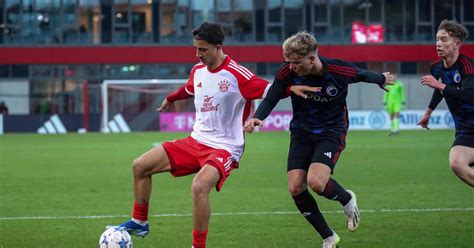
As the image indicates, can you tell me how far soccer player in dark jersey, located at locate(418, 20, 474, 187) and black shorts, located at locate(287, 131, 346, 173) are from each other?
148 centimetres

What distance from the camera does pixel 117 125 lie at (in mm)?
41438

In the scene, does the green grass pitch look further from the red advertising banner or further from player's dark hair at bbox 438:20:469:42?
the red advertising banner

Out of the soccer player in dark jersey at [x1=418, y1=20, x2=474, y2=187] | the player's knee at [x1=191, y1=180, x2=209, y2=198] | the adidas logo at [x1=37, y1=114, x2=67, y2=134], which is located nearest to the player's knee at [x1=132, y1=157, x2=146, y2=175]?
the player's knee at [x1=191, y1=180, x2=209, y2=198]

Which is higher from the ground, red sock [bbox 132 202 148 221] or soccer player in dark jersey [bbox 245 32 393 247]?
soccer player in dark jersey [bbox 245 32 393 247]

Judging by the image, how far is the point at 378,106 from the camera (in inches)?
1997

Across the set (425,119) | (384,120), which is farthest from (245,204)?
(384,120)

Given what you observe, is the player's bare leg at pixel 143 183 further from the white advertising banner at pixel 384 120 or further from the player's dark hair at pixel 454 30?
the white advertising banner at pixel 384 120

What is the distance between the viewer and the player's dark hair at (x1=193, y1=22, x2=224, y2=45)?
362 inches

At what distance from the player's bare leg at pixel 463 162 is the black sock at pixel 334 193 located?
1.42 metres

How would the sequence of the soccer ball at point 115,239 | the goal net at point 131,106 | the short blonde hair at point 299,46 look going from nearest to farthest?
the soccer ball at point 115,239 → the short blonde hair at point 299,46 → the goal net at point 131,106

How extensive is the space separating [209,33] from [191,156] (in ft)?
3.82

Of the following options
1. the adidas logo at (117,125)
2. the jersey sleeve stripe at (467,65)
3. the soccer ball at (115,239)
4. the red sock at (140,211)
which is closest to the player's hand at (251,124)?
the red sock at (140,211)

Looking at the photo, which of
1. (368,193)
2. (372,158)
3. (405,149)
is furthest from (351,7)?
(368,193)

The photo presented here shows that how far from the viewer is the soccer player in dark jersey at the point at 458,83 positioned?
10430 millimetres
